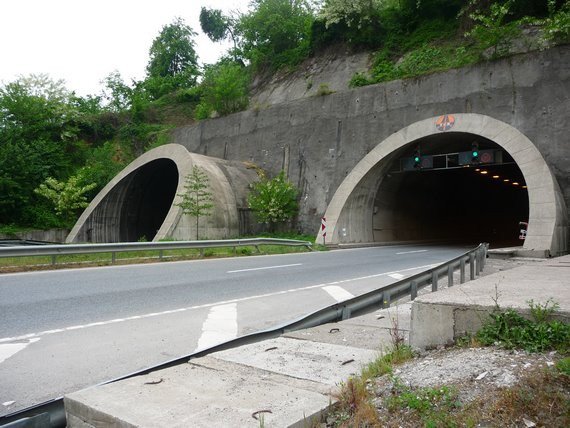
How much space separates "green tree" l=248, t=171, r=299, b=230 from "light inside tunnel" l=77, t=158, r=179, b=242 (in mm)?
6228

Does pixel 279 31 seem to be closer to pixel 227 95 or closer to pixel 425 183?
pixel 227 95

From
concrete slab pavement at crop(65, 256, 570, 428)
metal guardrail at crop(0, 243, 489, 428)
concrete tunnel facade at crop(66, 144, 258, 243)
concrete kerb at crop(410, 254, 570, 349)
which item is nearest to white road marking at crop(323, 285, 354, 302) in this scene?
metal guardrail at crop(0, 243, 489, 428)

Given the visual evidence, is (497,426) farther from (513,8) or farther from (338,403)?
(513,8)

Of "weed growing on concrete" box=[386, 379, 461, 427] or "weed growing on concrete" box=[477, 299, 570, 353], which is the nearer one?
"weed growing on concrete" box=[386, 379, 461, 427]

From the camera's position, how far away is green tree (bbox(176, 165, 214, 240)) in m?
24.5

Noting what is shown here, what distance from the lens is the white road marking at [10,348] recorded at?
4.87 metres

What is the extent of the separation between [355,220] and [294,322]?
76.7 feet

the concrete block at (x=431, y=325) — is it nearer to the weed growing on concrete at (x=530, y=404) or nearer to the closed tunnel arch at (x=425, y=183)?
the weed growing on concrete at (x=530, y=404)

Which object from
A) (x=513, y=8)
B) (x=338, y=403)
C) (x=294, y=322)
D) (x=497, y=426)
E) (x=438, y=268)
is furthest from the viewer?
(x=513, y=8)

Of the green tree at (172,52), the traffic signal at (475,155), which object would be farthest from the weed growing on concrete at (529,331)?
the green tree at (172,52)

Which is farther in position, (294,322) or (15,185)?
(15,185)

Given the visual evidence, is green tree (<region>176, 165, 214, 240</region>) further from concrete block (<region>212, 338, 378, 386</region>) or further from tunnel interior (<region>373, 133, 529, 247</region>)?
concrete block (<region>212, 338, 378, 386</region>)

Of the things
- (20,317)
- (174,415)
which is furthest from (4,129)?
(174,415)

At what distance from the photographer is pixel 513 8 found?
32.4 m
